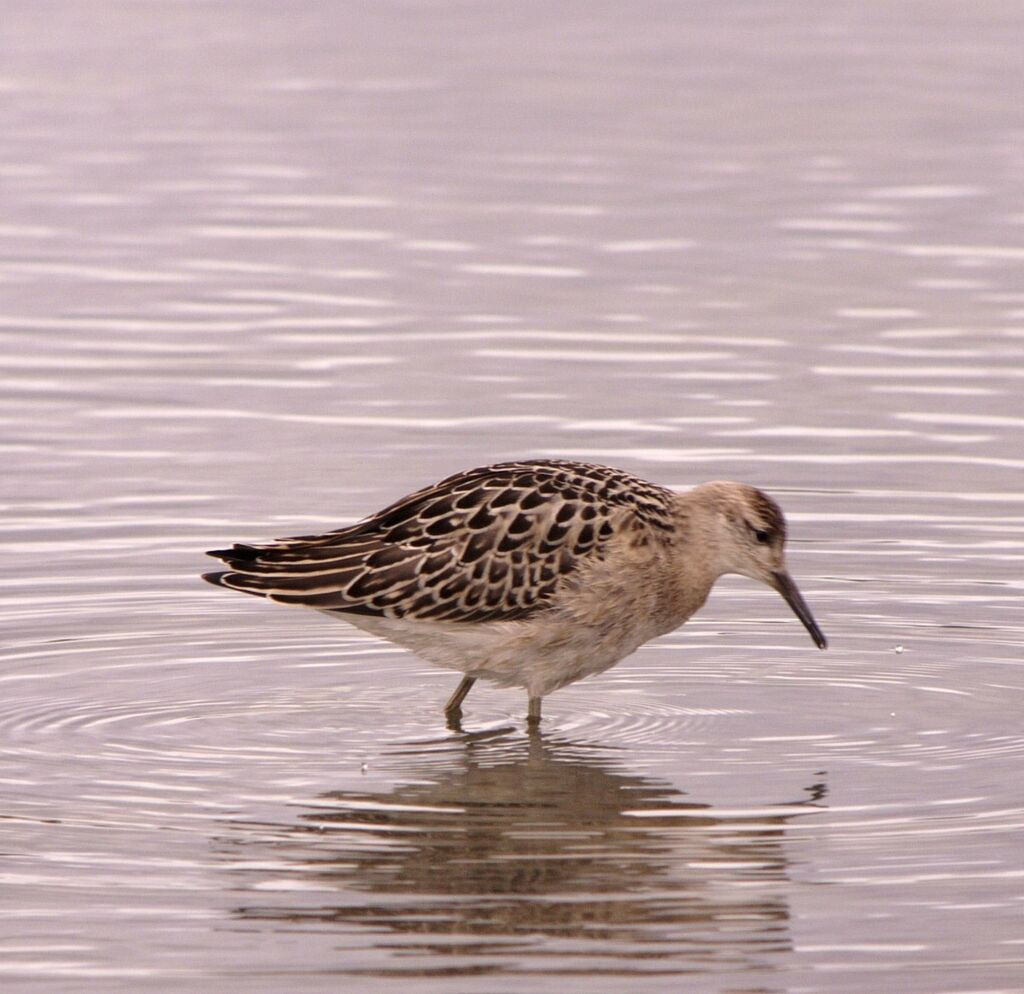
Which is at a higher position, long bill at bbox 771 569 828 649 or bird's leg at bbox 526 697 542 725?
long bill at bbox 771 569 828 649

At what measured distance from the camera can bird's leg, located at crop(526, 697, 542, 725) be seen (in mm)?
13422

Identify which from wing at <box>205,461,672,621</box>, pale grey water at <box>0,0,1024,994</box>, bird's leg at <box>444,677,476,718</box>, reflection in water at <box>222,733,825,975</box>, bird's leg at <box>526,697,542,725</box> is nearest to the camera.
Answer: reflection in water at <box>222,733,825,975</box>

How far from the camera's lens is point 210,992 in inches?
374

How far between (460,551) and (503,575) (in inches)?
10.1

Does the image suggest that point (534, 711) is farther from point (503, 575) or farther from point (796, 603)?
point (796, 603)

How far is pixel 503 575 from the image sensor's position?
13.2 m

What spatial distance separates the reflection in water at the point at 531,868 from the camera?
33.0ft

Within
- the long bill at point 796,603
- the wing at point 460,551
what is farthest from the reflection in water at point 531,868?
the long bill at point 796,603

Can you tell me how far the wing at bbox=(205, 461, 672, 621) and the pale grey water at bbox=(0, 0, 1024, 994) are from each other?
0.67 metres

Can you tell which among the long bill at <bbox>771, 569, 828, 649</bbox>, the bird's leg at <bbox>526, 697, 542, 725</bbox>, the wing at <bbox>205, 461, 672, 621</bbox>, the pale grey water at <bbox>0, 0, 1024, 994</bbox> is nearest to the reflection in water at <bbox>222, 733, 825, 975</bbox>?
the pale grey water at <bbox>0, 0, 1024, 994</bbox>

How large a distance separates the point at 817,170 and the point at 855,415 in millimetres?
7718

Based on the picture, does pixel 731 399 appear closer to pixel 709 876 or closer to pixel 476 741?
pixel 476 741

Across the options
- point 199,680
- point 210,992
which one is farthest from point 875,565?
point 210,992

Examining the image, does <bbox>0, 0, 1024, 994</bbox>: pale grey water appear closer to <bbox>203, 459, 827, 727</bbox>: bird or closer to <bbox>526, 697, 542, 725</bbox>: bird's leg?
<bbox>526, 697, 542, 725</bbox>: bird's leg
